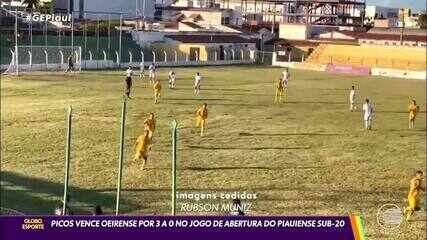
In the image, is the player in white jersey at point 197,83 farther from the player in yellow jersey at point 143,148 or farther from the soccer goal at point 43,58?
the player in yellow jersey at point 143,148

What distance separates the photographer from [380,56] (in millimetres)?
15945

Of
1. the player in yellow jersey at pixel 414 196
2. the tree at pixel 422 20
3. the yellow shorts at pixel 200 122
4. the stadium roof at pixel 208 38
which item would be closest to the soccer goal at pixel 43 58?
the stadium roof at pixel 208 38

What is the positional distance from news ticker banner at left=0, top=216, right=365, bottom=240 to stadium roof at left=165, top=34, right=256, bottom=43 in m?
15.2

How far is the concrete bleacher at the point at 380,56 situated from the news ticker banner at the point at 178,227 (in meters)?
9.22

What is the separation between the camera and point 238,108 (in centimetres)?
2216

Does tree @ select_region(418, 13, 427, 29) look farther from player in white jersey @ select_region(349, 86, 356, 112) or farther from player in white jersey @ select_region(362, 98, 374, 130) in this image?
player in white jersey @ select_region(349, 86, 356, 112)

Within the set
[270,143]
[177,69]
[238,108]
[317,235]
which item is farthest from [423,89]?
[317,235]

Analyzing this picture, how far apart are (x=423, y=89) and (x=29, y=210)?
36.2 feet

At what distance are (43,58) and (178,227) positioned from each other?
72.5ft

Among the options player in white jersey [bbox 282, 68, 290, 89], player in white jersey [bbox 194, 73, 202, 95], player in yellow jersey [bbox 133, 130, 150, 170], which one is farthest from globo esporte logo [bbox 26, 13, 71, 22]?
player in white jersey [bbox 282, 68, 290, 89]

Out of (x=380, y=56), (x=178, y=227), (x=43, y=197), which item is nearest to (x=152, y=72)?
(x=380, y=56)

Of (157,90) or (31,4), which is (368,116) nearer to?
(157,90)

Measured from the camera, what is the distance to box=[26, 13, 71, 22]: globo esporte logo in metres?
16.1

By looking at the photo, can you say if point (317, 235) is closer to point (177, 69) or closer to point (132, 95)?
point (177, 69)
